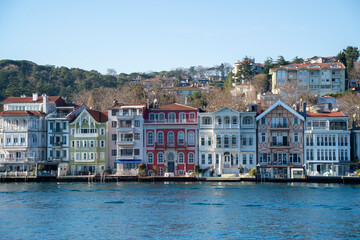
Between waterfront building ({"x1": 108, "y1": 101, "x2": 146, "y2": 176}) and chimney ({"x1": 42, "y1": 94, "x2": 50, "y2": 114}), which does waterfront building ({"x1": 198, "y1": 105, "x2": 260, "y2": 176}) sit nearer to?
waterfront building ({"x1": 108, "y1": 101, "x2": 146, "y2": 176})

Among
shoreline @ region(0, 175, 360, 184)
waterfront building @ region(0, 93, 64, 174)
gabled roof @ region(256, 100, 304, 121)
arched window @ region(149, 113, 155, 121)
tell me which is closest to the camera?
shoreline @ region(0, 175, 360, 184)

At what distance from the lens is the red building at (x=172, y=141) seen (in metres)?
84.3

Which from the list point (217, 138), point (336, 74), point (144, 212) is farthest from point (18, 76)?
point (144, 212)

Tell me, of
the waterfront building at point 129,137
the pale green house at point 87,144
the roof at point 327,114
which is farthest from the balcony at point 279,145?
the pale green house at point 87,144

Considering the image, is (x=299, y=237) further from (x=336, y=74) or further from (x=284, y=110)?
(x=336, y=74)

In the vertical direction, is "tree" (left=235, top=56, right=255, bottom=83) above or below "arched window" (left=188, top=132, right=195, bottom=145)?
above

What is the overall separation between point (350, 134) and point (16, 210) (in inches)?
1833

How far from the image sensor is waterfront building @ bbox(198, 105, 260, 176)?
82.9 metres

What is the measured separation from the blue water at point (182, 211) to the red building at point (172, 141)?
271 inches

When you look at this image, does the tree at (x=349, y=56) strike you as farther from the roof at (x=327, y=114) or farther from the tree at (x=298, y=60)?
the roof at (x=327, y=114)

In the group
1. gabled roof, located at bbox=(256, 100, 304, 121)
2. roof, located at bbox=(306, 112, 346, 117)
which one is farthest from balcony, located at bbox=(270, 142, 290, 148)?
roof, located at bbox=(306, 112, 346, 117)

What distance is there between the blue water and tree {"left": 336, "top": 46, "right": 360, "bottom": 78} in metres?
71.3

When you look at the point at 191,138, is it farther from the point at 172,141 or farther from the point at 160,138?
the point at 160,138

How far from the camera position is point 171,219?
172ft
